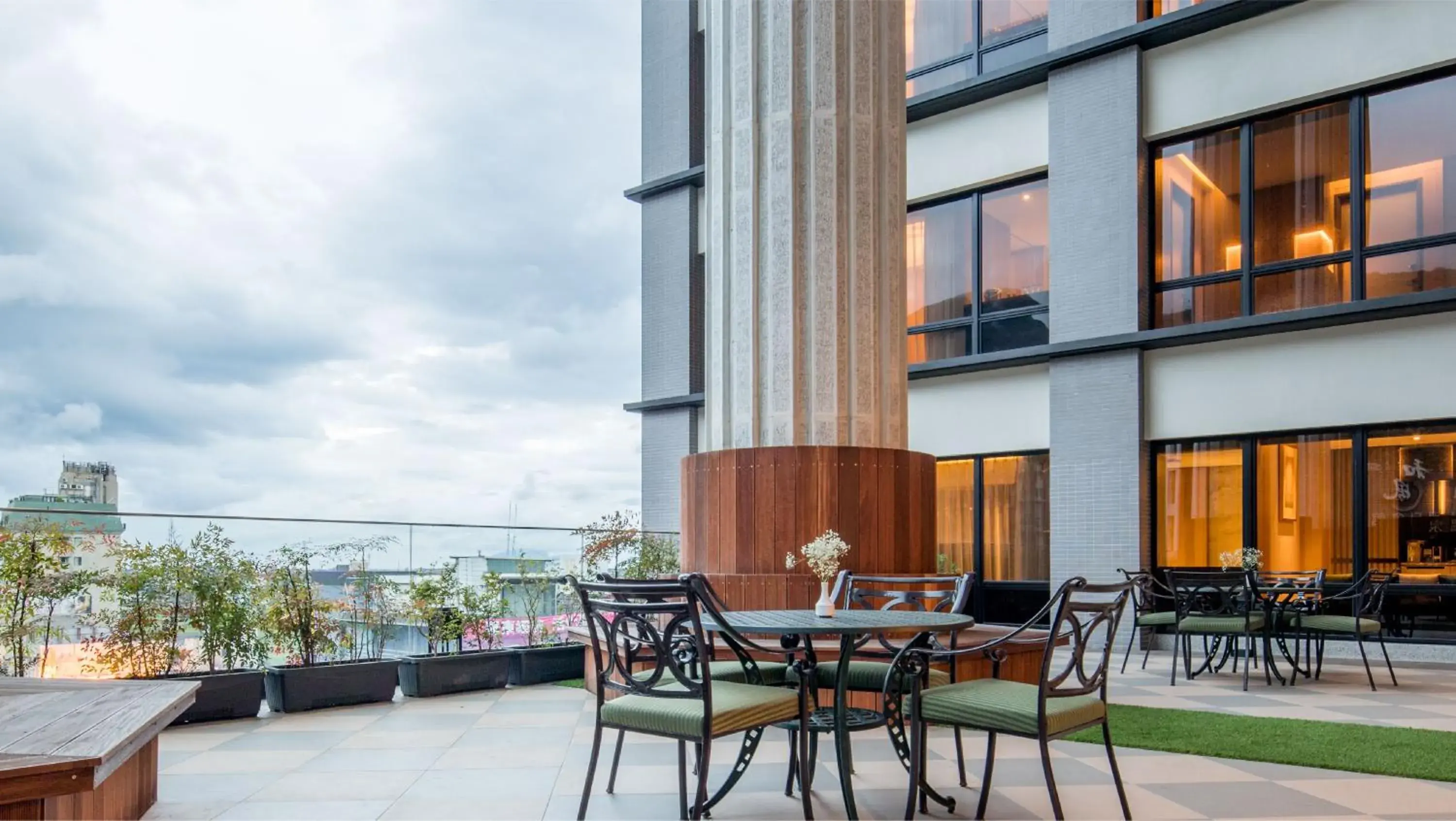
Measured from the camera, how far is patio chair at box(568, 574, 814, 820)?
129 inches

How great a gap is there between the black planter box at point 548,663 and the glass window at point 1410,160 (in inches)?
307

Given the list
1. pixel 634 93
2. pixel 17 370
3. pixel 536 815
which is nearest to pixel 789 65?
pixel 536 815

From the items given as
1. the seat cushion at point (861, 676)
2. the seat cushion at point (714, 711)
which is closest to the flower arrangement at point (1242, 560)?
the seat cushion at point (861, 676)

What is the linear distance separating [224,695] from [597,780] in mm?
2788

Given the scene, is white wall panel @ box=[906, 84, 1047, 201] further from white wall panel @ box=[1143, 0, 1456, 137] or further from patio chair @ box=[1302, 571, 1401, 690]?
patio chair @ box=[1302, 571, 1401, 690]

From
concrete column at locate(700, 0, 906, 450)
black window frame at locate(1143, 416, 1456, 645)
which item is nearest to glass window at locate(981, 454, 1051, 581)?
black window frame at locate(1143, 416, 1456, 645)

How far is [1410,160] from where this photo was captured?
28.5 feet

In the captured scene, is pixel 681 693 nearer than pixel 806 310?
Yes

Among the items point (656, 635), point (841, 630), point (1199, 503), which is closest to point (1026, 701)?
point (841, 630)

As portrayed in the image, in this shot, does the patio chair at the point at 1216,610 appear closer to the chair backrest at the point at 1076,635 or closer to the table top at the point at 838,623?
the chair backrest at the point at 1076,635

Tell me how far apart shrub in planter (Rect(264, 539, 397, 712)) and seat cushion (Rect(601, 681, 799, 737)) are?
130 inches

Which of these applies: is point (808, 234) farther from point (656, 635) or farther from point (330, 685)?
point (330, 685)

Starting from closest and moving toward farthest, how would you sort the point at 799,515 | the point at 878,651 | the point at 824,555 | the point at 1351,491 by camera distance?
1. the point at 824,555
2. the point at 878,651
3. the point at 799,515
4. the point at 1351,491

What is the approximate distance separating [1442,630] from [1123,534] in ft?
8.62
